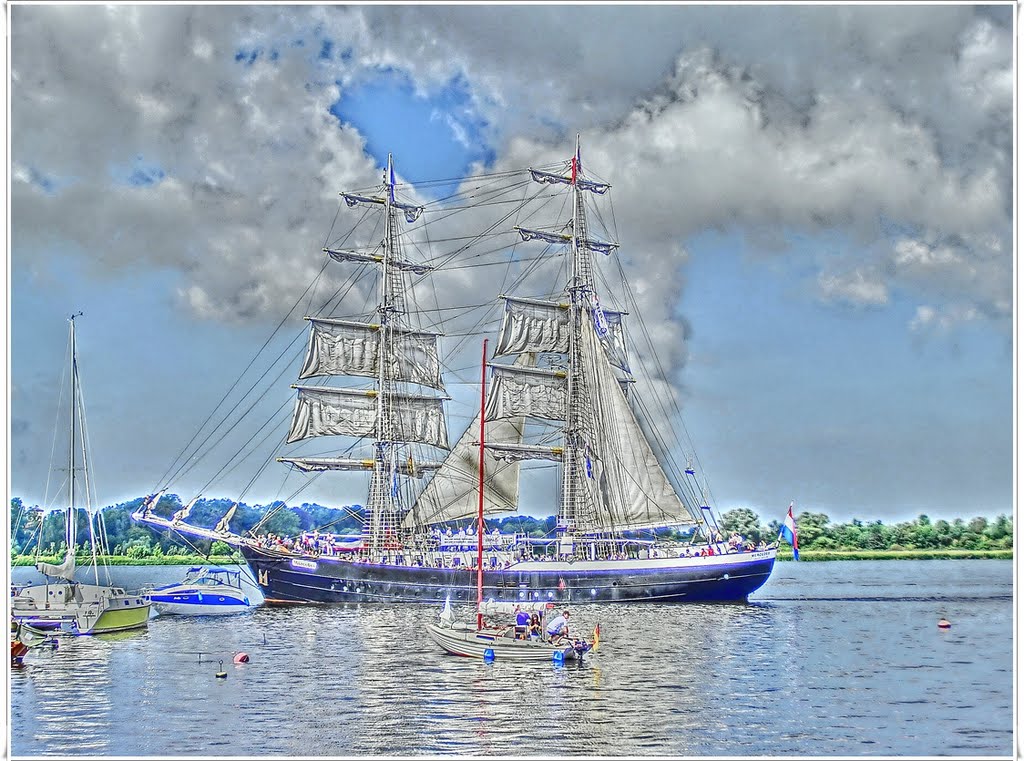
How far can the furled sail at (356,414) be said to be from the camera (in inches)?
2547

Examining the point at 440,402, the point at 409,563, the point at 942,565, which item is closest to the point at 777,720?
the point at 409,563

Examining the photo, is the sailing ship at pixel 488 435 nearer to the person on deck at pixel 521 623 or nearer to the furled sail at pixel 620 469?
the furled sail at pixel 620 469

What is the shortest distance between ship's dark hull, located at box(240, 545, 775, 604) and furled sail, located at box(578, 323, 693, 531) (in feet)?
14.5

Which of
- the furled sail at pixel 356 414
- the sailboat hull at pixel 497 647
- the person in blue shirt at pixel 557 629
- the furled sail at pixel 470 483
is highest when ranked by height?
the furled sail at pixel 356 414

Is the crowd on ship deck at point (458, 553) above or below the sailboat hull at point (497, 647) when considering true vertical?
above

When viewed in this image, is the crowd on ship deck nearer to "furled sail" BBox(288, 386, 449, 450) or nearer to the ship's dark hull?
the ship's dark hull

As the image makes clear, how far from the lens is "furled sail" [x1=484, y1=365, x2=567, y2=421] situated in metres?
65.1

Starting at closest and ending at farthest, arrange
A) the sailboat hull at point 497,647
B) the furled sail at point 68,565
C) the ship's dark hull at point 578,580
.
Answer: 1. the sailboat hull at point 497,647
2. the furled sail at point 68,565
3. the ship's dark hull at point 578,580

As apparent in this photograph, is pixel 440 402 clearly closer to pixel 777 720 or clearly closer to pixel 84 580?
pixel 777 720

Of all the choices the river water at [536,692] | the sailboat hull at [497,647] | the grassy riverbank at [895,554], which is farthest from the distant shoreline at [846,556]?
the sailboat hull at [497,647]

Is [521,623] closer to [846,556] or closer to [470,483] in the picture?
[470,483]

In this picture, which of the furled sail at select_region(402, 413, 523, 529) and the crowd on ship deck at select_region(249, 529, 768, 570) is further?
the furled sail at select_region(402, 413, 523, 529)

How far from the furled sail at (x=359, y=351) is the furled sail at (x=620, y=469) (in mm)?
9512

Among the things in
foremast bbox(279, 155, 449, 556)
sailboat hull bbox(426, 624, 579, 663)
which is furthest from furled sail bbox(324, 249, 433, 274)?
sailboat hull bbox(426, 624, 579, 663)
